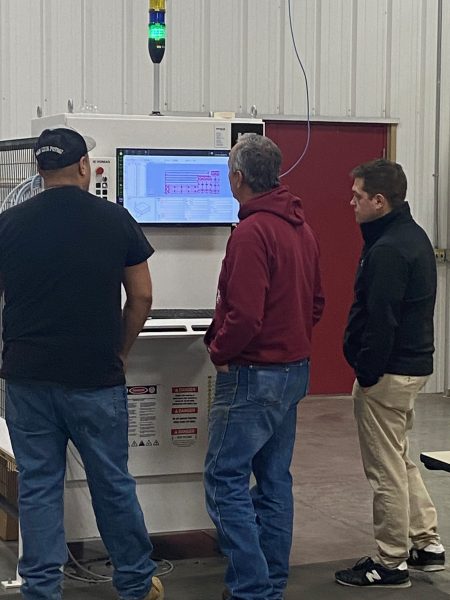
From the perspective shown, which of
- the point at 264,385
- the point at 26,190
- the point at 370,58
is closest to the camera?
the point at 264,385

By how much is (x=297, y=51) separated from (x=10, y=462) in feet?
14.6

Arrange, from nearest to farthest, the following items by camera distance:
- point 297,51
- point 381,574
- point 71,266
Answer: point 71,266
point 381,574
point 297,51

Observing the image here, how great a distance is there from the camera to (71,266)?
3.24 metres

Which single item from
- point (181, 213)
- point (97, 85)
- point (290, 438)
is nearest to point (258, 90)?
point (97, 85)

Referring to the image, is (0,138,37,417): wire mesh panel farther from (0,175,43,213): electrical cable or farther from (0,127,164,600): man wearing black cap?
(0,127,164,600): man wearing black cap

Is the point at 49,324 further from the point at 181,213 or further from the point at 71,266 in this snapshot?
the point at 181,213

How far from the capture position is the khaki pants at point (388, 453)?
3.88 m

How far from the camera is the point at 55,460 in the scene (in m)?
3.35

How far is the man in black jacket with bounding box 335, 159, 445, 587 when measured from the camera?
3.81 m

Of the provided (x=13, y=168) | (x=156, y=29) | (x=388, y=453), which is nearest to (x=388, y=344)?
(x=388, y=453)

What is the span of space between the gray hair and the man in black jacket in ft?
1.69

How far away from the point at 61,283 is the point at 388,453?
55.7 inches

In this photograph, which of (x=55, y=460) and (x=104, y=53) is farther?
(x=104, y=53)

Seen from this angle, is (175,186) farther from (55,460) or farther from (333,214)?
(333,214)
